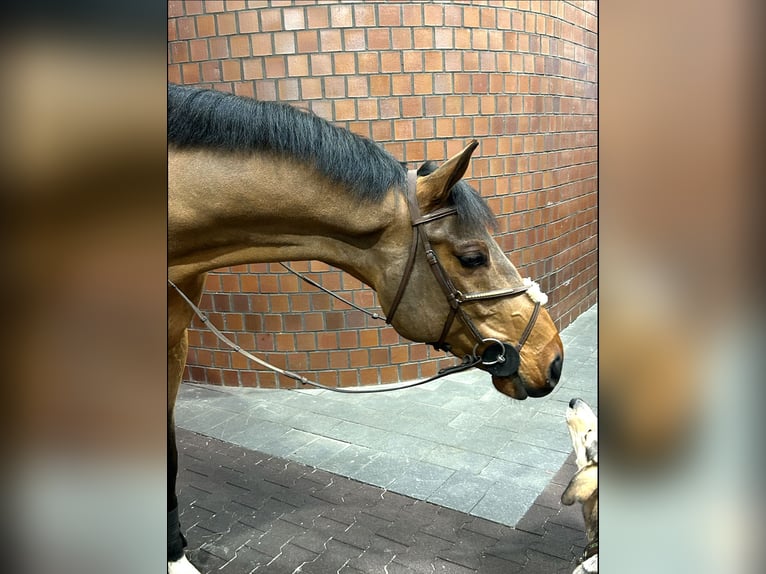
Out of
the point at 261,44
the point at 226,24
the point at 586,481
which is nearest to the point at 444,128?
the point at 261,44

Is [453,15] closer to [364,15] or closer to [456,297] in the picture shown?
[364,15]

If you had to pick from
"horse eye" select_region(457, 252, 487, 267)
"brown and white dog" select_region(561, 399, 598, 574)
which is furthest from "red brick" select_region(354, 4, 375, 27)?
"brown and white dog" select_region(561, 399, 598, 574)

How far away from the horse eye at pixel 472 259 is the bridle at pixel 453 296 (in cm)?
7

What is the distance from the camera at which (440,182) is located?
1.89m

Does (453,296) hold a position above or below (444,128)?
below

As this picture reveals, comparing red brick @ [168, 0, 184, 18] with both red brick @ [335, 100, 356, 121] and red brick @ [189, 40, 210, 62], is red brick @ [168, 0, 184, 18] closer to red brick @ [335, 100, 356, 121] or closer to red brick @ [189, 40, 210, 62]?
red brick @ [189, 40, 210, 62]

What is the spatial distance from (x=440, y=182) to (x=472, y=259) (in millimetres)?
285

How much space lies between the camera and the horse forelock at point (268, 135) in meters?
1.87

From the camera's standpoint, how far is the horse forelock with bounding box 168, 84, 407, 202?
6.13 ft
